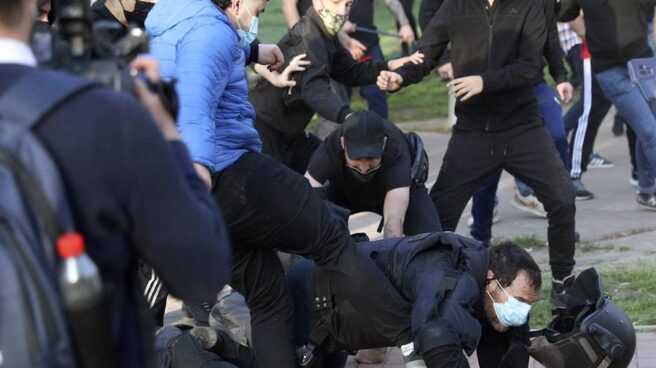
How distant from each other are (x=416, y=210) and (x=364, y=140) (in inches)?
19.5

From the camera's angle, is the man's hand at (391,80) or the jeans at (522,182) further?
the jeans at (522,182)

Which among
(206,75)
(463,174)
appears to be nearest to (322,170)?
(463,174)

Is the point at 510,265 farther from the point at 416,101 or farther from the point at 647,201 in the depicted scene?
the point at 416,101

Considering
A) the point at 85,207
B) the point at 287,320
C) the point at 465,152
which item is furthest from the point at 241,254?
the point at 85,207

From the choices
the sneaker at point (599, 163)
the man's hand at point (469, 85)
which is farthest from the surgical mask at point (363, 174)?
the sneaker at point (599, 163)

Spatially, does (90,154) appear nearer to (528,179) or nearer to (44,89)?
(44,89)

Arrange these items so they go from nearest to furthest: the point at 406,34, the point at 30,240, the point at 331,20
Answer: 1. the point at 30,240
2. the point at 331,20
3. the point at 406,34

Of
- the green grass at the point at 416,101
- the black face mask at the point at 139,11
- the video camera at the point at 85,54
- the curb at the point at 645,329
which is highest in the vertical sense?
the video camera at the point at 85,54

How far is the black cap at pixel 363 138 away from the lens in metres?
6.00

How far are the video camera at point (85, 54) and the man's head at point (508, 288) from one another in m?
2.55

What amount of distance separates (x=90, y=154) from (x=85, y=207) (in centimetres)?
10

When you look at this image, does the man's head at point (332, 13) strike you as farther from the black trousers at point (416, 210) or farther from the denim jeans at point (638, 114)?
the denim jeans at point (638, 114)

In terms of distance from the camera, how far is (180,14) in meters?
4.29

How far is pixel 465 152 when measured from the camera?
669 cm
